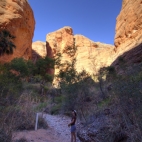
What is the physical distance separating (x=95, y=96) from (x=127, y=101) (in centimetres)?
923

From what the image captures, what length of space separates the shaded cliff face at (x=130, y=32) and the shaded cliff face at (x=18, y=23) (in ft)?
54.7

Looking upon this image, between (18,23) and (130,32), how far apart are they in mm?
18290

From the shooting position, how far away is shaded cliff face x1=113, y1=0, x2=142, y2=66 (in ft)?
55.5

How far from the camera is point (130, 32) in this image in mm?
20641

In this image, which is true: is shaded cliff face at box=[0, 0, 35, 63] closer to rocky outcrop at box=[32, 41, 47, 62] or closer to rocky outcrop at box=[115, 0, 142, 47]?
rocky outcrop at box=[32, 41, 47, 62]

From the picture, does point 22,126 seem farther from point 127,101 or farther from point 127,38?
point 127,38

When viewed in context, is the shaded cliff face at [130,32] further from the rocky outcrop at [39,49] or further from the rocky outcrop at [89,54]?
the rocky outcrop at [39,49]

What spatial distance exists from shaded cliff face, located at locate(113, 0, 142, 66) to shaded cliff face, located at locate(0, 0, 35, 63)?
656 inches

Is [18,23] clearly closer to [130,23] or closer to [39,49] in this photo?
[130,23]

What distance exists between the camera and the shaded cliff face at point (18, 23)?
23719mm

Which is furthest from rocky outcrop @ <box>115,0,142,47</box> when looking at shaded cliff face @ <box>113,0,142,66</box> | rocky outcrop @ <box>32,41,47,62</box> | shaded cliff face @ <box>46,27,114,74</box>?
rocky outcrop @ <box>32,41,47,62</box>

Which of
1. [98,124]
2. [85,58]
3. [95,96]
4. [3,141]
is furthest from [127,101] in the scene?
[85,58]

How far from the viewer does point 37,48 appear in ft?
152

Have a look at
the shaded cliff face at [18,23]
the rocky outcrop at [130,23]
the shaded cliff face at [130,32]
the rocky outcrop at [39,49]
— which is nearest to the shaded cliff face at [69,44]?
the rocky outcrop at [39,49]
